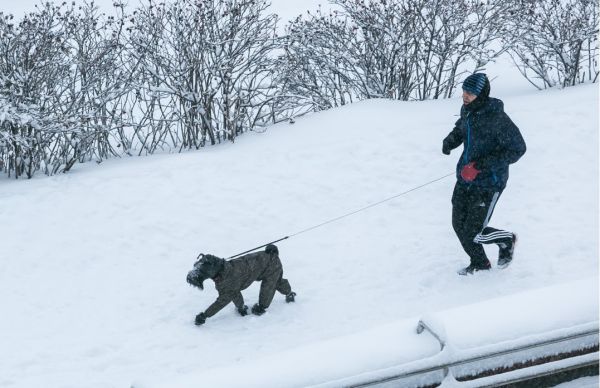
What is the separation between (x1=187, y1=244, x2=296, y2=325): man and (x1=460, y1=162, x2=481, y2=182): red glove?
62.3 inches

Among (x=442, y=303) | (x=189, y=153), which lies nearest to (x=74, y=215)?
(x=189, y=153)

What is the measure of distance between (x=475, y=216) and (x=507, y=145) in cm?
61

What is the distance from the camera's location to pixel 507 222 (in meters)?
6.43

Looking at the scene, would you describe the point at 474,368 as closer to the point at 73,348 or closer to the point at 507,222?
the point at 73,348

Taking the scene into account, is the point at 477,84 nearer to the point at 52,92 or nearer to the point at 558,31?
the point at 558,31

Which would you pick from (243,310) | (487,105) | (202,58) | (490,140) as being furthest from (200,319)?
(202,58)

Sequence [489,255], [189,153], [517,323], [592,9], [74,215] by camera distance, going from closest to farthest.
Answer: [517,323] → [489,255] → [74,215] → [189,153] → [592,9]

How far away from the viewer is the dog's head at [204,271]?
4863 millimetres

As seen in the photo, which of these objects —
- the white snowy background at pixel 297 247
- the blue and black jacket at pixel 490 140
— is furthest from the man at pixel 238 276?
the blue and black jacket at pixel 490 140

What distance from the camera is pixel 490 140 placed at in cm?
496

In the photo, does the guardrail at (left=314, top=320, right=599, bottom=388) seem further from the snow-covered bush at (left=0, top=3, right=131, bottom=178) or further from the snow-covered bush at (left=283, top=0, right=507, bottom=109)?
the snow-covered bush at (left=283, top=0, right=507, bottom=109)

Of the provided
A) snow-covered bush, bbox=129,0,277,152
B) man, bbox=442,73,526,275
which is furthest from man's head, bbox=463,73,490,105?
snow-covered bush, bbox=129,0,277,152

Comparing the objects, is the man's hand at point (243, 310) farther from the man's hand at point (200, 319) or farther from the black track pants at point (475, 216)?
the black track pants at point (475, 216)

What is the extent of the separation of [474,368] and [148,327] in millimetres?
3060
